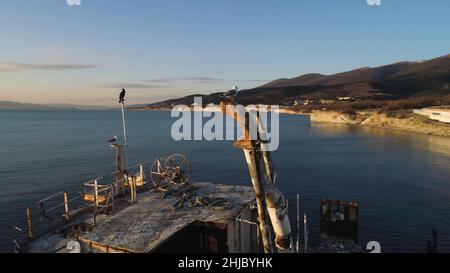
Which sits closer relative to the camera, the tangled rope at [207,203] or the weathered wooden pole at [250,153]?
the weathered wooden pole at [250,153]

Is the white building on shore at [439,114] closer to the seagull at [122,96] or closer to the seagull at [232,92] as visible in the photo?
the seagull at [122,96]

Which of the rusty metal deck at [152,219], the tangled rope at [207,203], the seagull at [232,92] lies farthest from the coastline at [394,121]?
the seagull at [232,92]

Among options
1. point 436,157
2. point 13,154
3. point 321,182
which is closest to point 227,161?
point 321,182

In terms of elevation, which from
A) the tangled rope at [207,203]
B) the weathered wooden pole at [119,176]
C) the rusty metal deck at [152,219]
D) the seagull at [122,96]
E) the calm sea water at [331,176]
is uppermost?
the seagull at [122,96]

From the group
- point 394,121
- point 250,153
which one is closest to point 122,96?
point 250,153

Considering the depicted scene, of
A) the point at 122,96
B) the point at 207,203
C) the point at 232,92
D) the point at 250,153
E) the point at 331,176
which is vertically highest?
the point at 122,96

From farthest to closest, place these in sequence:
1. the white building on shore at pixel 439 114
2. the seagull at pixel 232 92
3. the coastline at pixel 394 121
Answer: the white building on shore at pixel 439 114 → the coastline at pixel 394 121 → the seagull at pixel 232 92

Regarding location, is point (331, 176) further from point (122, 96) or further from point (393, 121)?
point (393, 121)

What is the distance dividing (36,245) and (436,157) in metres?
74.4

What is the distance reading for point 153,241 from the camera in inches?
568

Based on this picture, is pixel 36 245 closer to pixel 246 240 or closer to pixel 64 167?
pixel 246 240
